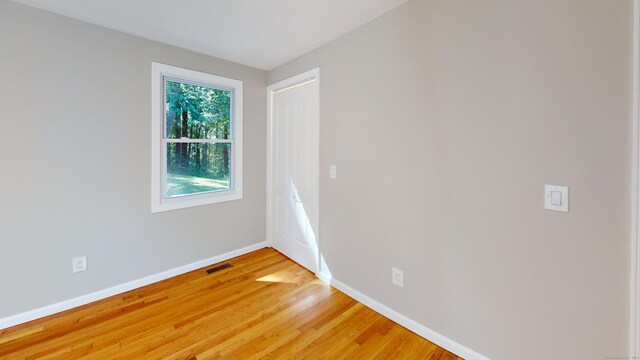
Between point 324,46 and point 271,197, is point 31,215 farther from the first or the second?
point 324,46

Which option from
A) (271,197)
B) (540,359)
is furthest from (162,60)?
(540,359)

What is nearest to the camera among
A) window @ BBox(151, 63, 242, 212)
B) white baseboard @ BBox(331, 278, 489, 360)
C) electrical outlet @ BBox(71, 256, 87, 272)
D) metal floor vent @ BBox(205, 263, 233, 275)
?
white baseboard @ BBox(331, 278, 489, 360)

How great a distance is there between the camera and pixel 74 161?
2.12 m

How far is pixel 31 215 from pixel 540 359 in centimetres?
356

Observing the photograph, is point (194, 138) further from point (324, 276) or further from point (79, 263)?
point (324, 276)

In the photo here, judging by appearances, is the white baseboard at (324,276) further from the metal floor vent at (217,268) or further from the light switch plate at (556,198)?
the light switch plate at (556,198)

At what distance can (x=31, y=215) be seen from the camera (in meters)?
1.98

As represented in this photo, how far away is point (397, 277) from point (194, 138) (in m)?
2.54

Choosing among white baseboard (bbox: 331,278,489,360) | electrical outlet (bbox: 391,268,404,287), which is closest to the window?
white baseboard (bbox: 331,278,489,360)

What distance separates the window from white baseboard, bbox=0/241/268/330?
689 millimetres

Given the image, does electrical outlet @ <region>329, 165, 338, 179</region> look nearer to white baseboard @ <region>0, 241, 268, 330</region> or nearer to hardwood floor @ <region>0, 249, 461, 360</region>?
hardwood floor @ <region>0, 249, 461, 360</region>

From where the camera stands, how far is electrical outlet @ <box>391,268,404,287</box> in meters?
1.96

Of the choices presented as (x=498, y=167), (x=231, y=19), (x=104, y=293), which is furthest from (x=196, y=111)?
(x=498, y=167)

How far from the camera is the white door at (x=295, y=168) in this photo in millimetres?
2716
